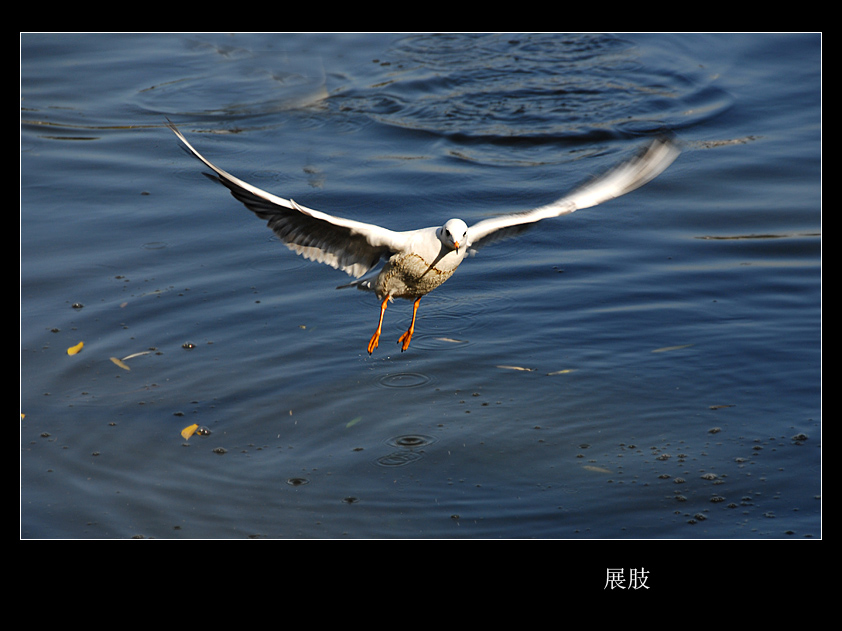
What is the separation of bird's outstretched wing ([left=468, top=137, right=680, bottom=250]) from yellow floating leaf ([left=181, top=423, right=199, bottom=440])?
2384mm

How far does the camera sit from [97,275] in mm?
8156

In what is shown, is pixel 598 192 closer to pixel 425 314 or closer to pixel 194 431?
pixel 425 314

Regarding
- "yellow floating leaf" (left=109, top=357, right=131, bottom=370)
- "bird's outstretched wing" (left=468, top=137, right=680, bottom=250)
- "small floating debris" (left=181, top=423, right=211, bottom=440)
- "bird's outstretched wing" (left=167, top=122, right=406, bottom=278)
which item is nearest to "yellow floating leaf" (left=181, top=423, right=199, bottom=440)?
"small floating debris" (left=181, top=423, right=211, bottom=440)

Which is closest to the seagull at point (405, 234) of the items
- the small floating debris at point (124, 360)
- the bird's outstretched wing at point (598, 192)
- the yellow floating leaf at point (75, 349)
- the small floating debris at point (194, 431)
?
the bird's outstretched wing at point (598, 192)

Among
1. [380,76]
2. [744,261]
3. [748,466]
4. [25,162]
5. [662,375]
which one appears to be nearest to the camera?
[748,466]

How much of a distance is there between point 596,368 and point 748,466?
1.42m

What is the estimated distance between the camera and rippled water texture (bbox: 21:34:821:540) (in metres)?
5.65

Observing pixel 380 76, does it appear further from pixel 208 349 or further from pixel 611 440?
pixel 611 440

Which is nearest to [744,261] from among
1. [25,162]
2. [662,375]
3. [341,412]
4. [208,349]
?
[662,375]

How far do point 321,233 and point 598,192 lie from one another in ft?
5.58

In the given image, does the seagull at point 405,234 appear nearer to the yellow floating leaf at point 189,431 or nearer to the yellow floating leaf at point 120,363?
the yellow floating leaf at point 189,431

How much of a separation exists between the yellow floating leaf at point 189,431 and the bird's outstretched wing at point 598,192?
2384 mm

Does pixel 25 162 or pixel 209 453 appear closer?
pixel 209 453

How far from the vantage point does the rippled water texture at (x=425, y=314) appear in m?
5.65
